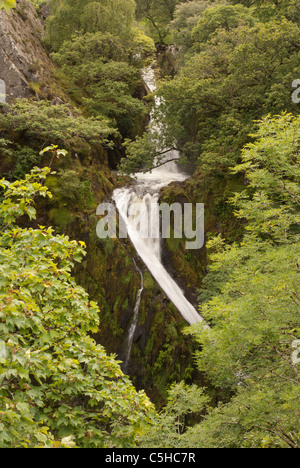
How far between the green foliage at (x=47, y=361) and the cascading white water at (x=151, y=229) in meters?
6.70

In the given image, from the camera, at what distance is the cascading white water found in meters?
11.7

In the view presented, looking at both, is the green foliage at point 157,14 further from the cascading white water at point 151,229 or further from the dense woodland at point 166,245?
the cascading white water at point 151,229

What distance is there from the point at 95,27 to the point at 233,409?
19.6 meters

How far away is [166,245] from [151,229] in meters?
0.89

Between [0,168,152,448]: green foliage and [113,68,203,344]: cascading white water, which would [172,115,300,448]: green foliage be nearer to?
[0,168,152,448]: green foliage

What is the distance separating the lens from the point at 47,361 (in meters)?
3.68

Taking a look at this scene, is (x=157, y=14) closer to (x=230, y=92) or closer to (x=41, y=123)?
(x=230, y=92)

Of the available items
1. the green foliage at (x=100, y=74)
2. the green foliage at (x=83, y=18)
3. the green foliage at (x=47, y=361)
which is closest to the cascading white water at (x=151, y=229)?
the green foliage at (x=100, y=74)

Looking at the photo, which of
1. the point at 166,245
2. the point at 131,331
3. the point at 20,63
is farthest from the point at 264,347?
the point at 20,63

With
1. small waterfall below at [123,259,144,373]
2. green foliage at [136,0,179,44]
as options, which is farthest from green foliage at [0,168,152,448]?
green foliage at [136,0,179,44]

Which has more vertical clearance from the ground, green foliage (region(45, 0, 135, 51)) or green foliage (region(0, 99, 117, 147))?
green foliage (region(45, 0, 135, 51))

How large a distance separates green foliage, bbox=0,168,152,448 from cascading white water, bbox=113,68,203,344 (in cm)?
670

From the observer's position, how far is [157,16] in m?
29.3
